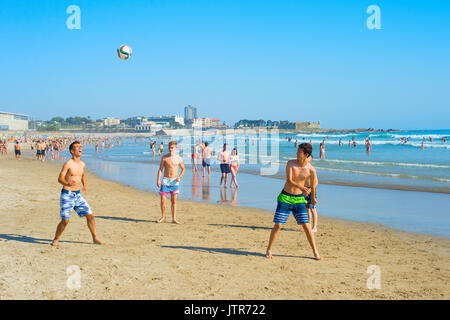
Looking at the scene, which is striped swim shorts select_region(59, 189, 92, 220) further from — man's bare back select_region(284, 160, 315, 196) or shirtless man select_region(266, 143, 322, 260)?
man's bare back select_region(284, 160, 315, 196)

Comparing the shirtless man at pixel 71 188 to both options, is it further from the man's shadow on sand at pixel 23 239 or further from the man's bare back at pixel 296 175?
the man's bare back at pixel 296 175

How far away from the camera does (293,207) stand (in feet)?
17.6

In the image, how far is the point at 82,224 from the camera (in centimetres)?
791

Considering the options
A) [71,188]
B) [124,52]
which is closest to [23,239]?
[71,188]

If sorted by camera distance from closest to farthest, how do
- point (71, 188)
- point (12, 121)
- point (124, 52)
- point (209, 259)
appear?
point (209, 259) < point (71, 188) < point (124, 52) < point (12, 121)

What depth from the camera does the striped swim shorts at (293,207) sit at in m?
5.33

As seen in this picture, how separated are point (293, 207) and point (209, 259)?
1.52 metres

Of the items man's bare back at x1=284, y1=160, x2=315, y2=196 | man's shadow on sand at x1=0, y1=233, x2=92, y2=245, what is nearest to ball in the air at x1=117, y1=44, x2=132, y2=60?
man's shadow on sand at x1=0, y1=233, x2=92, y2=245

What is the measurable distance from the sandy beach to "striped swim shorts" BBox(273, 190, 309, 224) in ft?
2.33

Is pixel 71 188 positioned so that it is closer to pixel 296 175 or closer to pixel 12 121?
pixel 296 175

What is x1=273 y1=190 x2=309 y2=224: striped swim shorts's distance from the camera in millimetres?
5332
